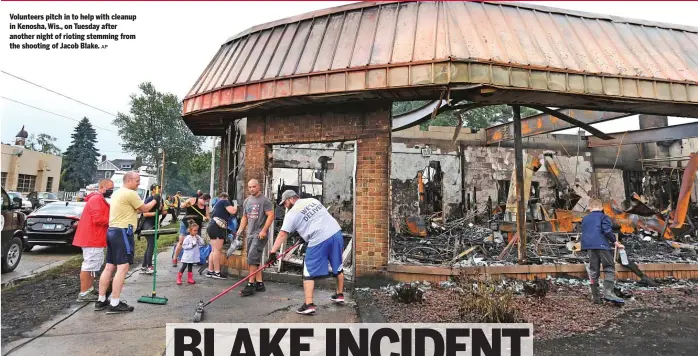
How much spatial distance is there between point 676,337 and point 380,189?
391cm

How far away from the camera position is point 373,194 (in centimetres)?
581

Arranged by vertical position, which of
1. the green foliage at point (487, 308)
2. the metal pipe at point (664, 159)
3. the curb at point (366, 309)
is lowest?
the curb at point (366, 309)

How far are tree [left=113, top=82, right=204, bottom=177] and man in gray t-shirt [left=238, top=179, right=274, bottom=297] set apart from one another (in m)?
41.0

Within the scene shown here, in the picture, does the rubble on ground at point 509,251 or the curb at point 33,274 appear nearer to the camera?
the curb at point 33,274

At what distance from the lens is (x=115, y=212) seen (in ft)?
15.3

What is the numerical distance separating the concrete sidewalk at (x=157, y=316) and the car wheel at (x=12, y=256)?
8.58 ft

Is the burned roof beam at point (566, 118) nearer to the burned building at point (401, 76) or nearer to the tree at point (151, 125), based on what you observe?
the burned building at point (401, 76)

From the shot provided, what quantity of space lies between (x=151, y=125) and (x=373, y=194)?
143 ft

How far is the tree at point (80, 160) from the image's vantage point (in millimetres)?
45312

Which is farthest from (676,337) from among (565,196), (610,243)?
(565,196)

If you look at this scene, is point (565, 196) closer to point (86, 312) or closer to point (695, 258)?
A: point (695, 258)

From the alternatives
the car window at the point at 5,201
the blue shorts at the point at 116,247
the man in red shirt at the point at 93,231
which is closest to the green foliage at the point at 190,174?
the car window at the point at 5,201

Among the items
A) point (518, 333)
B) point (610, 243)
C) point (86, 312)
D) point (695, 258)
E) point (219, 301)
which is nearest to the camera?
point (518, 333)

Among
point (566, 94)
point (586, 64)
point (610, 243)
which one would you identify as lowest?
point (610, 243)
